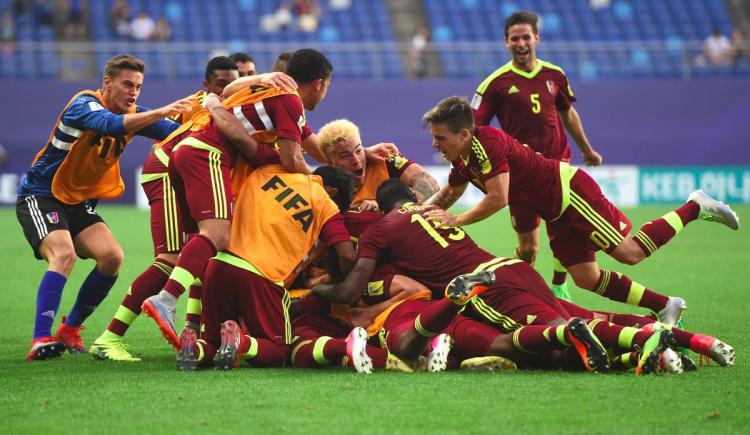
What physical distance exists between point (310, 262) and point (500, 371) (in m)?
1.69

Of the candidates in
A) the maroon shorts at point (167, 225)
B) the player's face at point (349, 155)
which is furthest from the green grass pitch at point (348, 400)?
the player's face at point (349, 155)

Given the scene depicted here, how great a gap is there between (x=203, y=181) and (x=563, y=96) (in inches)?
174

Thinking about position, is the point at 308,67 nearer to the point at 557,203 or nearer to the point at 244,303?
the point at 244,303

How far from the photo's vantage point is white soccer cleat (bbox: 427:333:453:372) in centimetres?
602

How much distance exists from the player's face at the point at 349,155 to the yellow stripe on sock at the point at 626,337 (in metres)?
2.43

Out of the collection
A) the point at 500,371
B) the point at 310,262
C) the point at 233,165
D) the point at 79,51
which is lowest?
the point at 500,371

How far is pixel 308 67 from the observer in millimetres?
7148

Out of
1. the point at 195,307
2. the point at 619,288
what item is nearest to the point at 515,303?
the point at 619,288

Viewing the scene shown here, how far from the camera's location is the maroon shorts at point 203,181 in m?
6.37

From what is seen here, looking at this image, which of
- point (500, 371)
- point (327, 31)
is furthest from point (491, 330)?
point (327, 31)

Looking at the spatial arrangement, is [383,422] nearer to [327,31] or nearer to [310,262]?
[310,262]

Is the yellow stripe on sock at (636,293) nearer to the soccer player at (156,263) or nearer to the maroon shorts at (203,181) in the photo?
the maroon shorts at (203,181)

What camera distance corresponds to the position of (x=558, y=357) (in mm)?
6000

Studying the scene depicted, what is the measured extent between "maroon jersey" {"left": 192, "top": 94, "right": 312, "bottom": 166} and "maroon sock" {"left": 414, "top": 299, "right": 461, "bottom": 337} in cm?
153
